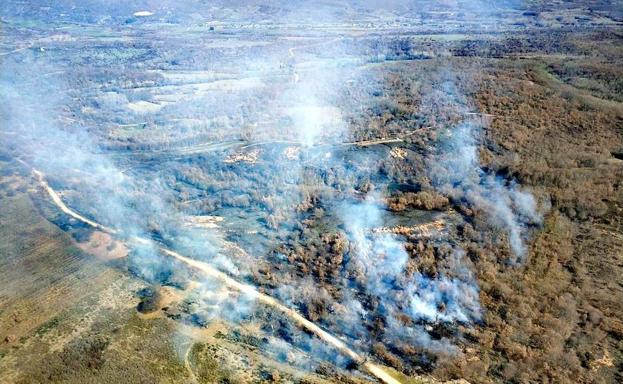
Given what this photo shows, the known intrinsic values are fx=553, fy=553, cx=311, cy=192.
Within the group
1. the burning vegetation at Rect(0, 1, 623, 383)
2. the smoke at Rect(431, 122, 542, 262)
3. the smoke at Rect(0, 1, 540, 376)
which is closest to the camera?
the burning vegetation at Rect(0, 1, 623, 383)

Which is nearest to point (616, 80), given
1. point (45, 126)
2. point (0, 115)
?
point (45, 126)

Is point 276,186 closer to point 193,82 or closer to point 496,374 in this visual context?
point 496,374

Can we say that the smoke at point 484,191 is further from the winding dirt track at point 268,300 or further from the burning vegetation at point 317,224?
the winding dirt track at point 268,300

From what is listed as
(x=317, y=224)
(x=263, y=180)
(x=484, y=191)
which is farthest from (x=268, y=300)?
(x=484, y=191)

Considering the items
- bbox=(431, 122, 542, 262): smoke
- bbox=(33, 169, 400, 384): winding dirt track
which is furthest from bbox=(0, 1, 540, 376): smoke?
bbox=(33, 169, 400, 384): winding dirt track

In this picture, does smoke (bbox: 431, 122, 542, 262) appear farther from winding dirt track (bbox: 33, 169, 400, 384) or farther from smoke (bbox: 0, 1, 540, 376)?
winding dirt track (bbox: 33, 169, 400, 384)

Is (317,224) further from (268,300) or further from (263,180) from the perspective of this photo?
(268,300)

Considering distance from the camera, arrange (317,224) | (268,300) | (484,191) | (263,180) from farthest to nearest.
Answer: (263,180)
(484,191)
(317,224)
(268,300)

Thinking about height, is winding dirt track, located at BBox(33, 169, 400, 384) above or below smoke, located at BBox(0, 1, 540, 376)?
below

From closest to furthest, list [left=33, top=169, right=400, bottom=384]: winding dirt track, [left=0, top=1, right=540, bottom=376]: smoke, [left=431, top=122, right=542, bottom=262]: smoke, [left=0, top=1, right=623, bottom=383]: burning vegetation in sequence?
[left=33, top=169, right=400, bottom=384]: winding dirt track
[left=0, top=1, right=623, bottom=383]: burning vegetation
[left=0, top=1, right=540, bottom=376]: smoke
[left=431, top=122, right=542, bottom=262]: smoke

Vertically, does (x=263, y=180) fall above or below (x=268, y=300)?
above
